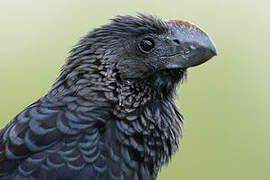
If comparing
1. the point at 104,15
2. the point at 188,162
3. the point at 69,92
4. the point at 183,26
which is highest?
the point at 183,26

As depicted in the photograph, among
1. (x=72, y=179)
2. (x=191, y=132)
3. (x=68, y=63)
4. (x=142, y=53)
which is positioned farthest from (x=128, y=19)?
(x=191, y=132)

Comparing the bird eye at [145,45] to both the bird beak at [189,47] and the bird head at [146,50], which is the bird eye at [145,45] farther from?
the bird beak at [189,47]

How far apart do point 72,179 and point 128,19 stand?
3.65 feet

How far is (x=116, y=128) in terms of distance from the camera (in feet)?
10.4

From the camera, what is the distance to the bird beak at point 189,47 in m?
3.27

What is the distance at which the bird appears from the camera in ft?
9.99

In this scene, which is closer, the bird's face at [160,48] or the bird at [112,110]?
the bird at [112,110]

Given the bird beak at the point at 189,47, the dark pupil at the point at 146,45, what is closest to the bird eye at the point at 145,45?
the dark pupil at the point at 146,45

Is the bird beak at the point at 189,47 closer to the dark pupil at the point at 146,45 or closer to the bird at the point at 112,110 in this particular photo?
the bird at the point at 112,110

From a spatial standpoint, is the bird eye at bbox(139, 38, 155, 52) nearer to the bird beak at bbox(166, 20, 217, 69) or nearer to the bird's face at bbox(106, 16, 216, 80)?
the bird's face at bbox(106, 16, 216, 80)

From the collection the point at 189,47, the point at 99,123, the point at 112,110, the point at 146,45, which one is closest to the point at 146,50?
the point at 146,45

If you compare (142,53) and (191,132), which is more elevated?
(142,53)

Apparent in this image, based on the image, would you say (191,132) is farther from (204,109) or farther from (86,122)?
(86,122)

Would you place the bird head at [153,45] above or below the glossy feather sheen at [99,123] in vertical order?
above
